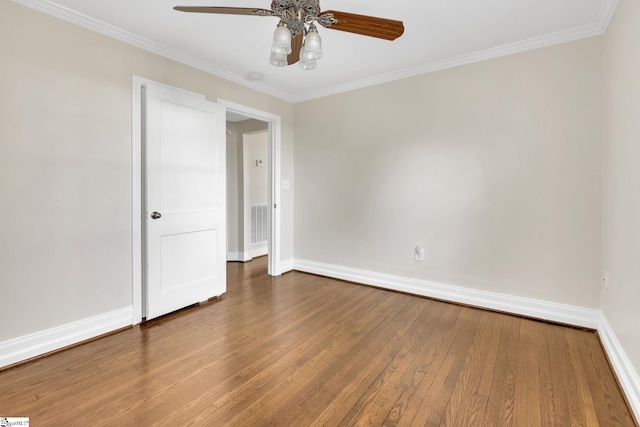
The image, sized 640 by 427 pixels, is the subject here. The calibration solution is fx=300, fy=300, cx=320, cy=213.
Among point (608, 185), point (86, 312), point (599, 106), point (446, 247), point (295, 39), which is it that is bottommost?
point (86, 312)

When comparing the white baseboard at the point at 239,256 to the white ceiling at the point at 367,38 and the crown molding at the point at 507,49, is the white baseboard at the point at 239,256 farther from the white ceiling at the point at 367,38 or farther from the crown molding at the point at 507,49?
the crown molding at the point at 507,49

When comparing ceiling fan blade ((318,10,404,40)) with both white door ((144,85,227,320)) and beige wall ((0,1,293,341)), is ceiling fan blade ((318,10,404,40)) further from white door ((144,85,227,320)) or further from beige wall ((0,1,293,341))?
beige wall ((0,1,293,341))

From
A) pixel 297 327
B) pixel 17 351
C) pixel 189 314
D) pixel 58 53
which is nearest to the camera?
pixel 17 351

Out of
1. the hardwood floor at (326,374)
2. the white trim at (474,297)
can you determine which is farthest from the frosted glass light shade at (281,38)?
the white trim at (474,297)

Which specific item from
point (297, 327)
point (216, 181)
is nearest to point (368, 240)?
point (297, 327)

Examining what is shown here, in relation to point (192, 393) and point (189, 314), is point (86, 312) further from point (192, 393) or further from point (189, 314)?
point (192, 393)

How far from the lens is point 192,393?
5.56 ft

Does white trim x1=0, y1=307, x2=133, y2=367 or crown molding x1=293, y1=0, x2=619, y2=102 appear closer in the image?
white trim x1=0, y1=307, x2=133, y2=367

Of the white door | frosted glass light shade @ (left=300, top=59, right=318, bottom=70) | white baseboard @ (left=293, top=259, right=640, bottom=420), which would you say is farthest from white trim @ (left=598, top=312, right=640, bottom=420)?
the white door

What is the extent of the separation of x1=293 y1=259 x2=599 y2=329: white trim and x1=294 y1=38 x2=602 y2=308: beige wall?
2.7 inches

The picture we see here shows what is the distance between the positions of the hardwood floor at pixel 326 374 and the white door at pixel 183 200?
326 millimetres

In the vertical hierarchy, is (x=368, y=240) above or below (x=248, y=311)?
above

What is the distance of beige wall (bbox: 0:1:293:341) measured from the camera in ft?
6.50

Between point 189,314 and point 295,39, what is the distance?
8.21 ft
